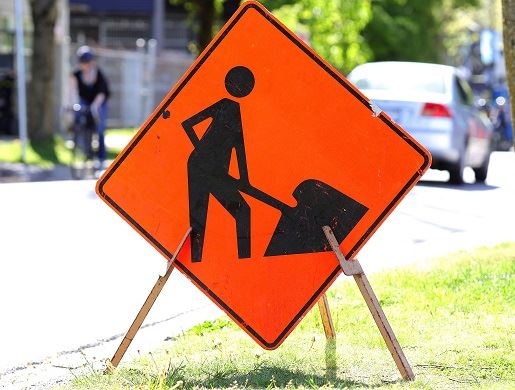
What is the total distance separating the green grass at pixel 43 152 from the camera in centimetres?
2133

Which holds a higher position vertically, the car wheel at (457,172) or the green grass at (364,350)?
the green grass at (364,350)

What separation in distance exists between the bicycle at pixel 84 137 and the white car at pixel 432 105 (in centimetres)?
388

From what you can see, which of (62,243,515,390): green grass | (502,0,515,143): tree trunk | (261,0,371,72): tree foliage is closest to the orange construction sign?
(62,243,515,390): green grass

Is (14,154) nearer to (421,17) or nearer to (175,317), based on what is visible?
(175,317)

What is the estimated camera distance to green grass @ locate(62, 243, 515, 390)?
5719 millimetres

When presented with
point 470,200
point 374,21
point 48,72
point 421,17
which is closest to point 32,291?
point 470,200

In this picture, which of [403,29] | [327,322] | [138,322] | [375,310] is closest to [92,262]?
[327,322]

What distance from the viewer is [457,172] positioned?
18.9 m

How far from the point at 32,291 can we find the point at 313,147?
3.68 metres

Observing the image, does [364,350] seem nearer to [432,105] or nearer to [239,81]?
[239,81]

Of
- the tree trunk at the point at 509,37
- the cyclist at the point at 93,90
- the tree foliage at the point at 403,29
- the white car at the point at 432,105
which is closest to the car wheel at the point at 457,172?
the white car at the point at 432,105

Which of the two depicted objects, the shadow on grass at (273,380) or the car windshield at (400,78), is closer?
the shadow on grass at (273,380)

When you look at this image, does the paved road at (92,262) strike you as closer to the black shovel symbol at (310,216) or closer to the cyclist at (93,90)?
the black shovel symbol at (310,216)

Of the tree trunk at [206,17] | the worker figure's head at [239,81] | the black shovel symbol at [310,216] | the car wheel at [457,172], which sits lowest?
the tree trunk at [206,17]
